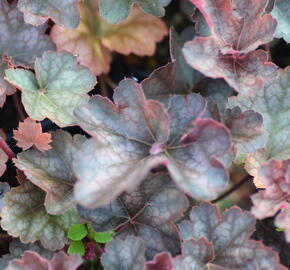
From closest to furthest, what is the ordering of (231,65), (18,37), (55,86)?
(231,65)
(55,86)
(18,37)

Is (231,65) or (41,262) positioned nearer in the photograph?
(41,262)

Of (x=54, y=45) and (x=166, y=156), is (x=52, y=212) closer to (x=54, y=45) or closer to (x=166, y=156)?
(x=166, y=156)

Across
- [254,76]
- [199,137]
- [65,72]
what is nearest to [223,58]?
[254,76]

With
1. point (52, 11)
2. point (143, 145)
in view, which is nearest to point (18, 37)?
point (52, 11)

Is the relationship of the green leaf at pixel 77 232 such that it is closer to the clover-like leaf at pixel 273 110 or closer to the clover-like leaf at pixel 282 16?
the clover-like leaf at pixel 273 110

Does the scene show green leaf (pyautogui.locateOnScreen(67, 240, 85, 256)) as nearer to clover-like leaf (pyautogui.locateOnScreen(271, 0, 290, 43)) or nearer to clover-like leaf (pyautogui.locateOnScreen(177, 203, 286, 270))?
A: clover-like leaf (pyautogui.locateOnScreen(177, 203, 286, 270))

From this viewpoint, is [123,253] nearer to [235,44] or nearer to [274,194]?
[274,194]
